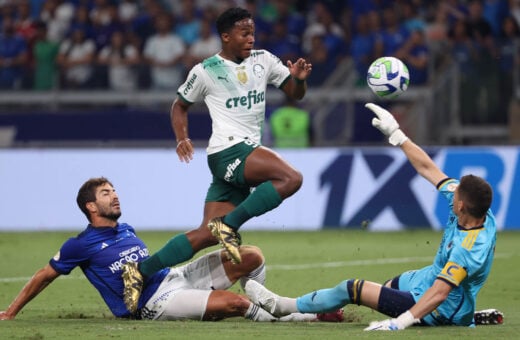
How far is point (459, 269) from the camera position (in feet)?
23.7

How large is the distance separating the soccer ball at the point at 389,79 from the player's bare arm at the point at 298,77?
0.57 meters

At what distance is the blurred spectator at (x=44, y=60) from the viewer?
741 inches

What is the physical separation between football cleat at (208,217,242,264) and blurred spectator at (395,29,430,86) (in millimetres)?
9942

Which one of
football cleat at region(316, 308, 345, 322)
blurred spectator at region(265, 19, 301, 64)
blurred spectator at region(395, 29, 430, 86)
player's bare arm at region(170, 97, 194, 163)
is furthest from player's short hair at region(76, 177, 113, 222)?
blurred spectator at region(265, 19, 301, 64)

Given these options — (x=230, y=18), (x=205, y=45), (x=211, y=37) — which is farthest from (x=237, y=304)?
(x=211, y=37)

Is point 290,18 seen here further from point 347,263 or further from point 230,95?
point 230,95

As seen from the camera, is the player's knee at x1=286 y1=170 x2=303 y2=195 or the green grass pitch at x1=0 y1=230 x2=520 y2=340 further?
the player's knee at x1=286 y1=170 x2=303 y2=195

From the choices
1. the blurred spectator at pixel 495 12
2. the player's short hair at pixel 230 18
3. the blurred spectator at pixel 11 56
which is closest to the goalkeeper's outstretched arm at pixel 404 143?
the player's short hair at pixel 230 18

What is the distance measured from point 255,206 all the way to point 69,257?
1.42m

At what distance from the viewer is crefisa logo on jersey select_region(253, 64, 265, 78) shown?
29.6 ft

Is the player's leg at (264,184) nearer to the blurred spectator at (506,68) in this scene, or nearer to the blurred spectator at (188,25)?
the blurred spectator at (506,68)

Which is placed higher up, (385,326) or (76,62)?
(76,62)

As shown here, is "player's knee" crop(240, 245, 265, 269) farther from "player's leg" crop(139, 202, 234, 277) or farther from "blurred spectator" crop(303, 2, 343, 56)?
"blurred spectator" crop(303, 2, 343, 56)

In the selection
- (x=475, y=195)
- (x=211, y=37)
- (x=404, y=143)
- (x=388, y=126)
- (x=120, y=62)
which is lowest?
(x=475, y=195)
